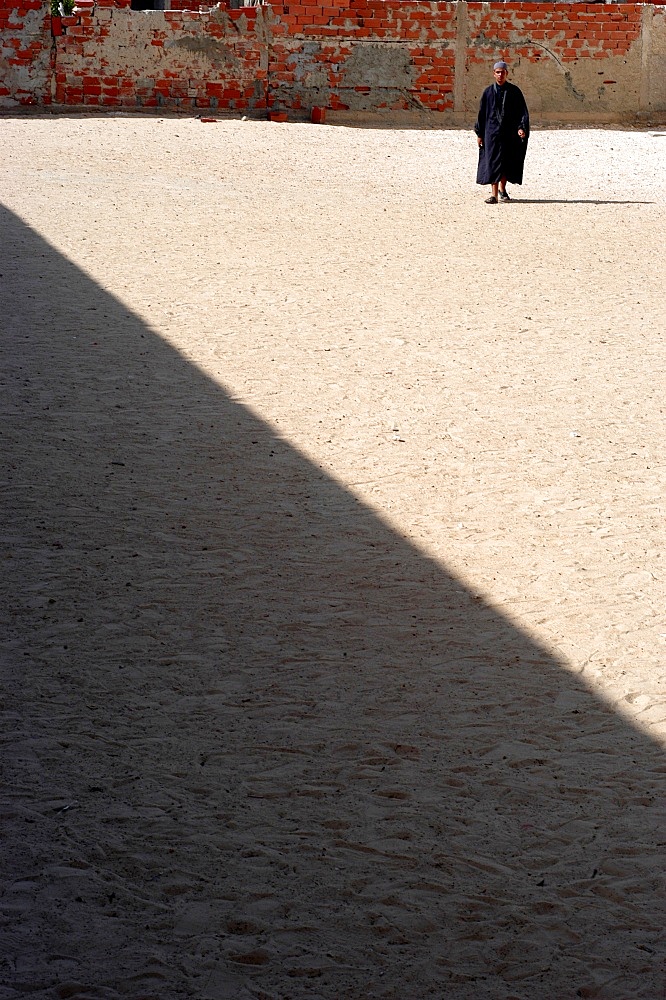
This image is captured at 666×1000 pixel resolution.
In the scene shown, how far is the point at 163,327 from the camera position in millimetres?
7309

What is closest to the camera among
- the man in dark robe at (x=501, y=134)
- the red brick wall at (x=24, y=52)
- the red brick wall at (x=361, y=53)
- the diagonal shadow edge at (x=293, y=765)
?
the diagonal shadow edge at (x=293, y=765)

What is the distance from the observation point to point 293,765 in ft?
9.71

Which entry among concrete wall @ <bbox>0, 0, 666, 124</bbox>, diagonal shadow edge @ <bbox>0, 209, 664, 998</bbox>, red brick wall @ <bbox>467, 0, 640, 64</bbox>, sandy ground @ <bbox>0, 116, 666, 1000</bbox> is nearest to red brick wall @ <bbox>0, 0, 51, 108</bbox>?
concrete wall @ <bbox>0, 0, 666, 124</bbox>

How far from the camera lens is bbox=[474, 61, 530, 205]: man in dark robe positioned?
12.6 metres

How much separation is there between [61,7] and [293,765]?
59.1ft

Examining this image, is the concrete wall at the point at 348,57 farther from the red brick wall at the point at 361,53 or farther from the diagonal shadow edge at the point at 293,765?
the diagonal shadow edge at the point at 293,765

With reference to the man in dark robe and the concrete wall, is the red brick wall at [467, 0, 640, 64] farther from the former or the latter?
the man in dark robe

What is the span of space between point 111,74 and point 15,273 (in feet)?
37.0

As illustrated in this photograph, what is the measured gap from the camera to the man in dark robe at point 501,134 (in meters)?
12.6

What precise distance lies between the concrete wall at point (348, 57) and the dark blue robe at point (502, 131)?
277 inches

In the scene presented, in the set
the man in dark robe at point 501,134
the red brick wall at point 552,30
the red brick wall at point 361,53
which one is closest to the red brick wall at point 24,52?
the red brick wall at point 361,53

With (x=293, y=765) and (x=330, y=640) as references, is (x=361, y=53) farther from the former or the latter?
(x=293, y=765)

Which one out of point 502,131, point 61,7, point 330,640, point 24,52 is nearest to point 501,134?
point 502,131

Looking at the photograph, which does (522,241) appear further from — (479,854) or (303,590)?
(479,854)
